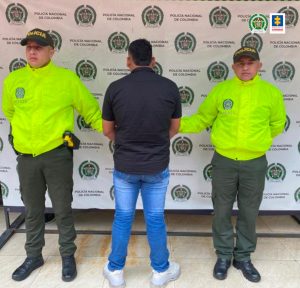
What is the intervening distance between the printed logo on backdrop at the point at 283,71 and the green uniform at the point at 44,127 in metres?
1.41

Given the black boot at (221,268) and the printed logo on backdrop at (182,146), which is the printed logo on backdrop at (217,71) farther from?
the black boot at (221,268)

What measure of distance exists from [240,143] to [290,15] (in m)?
1.15

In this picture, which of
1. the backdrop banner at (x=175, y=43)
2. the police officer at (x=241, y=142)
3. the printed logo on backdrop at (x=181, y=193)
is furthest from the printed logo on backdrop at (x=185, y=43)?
the printed logo on backdrop at (x=181, y=193)

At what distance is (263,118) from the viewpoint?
2.22m

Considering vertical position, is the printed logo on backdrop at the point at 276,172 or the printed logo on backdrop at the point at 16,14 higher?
the printed logo on backdrop at the point at 16,14

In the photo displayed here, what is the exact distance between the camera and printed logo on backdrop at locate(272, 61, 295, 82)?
2.71 metres

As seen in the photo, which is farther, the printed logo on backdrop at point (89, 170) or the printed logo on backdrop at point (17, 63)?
the printed logo on backdrop at point (89, 170)

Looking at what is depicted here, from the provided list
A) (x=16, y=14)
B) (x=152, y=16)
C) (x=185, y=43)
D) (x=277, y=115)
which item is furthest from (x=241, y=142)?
(x=16, y=14)

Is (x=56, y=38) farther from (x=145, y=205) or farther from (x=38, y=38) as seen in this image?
(x=145, y=205)

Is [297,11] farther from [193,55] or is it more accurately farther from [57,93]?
[57,93]

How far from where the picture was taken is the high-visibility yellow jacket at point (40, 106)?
85.5 inches

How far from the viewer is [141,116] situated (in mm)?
1912

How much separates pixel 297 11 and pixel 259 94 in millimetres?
900

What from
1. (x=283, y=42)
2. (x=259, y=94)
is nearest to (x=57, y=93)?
(x=259, y=94)
